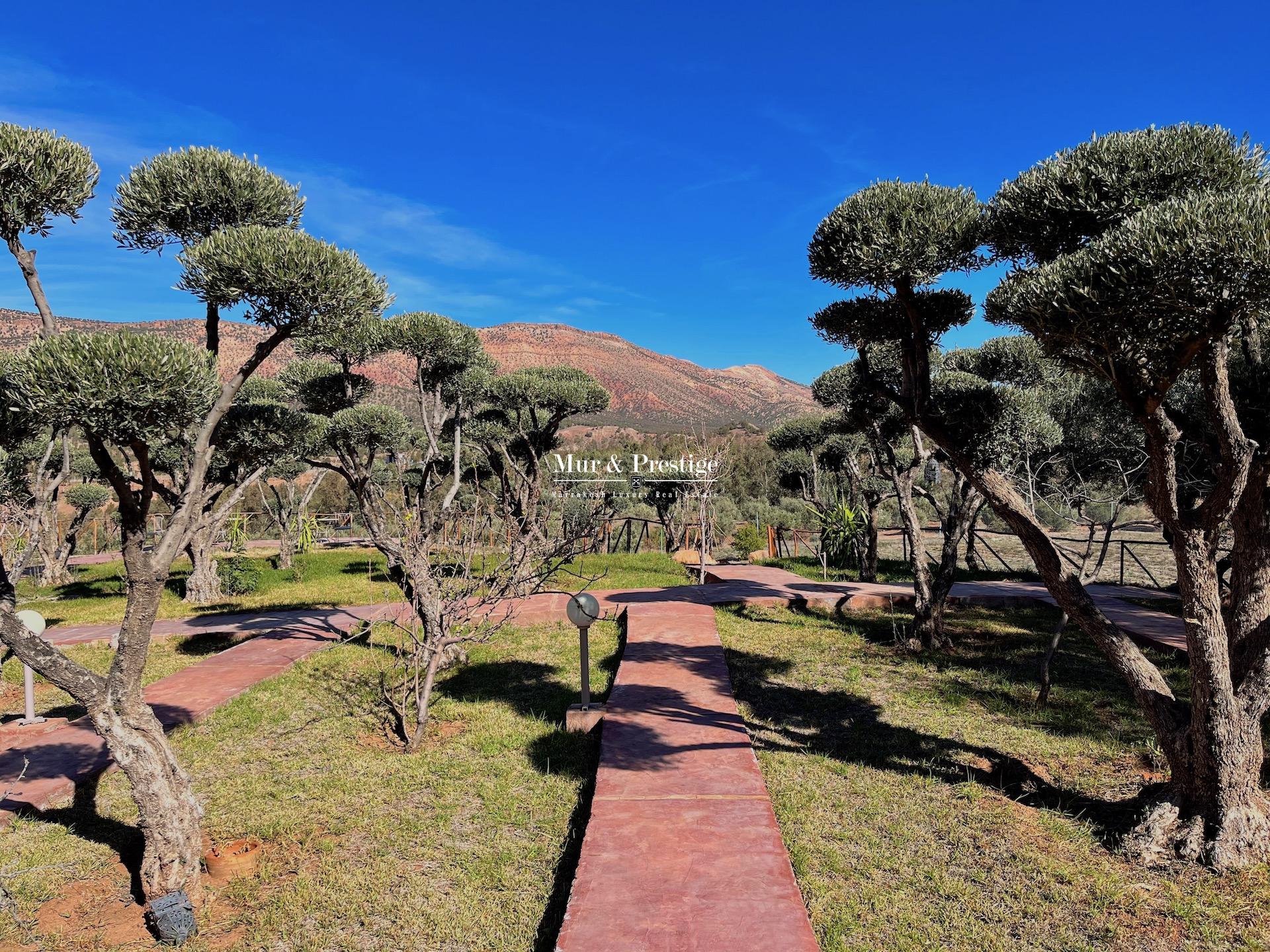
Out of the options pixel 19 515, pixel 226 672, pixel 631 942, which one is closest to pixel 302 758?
pixel 226 672

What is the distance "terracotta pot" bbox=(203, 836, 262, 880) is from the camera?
387cm

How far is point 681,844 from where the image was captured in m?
3.70

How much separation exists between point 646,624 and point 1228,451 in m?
6.49

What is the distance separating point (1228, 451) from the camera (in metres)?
3.78

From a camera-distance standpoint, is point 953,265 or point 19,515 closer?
point 953,265

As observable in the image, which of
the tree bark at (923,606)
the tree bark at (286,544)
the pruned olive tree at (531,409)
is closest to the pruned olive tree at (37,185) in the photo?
the tree bark at (923,606)

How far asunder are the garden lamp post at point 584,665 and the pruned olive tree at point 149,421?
8.59ft

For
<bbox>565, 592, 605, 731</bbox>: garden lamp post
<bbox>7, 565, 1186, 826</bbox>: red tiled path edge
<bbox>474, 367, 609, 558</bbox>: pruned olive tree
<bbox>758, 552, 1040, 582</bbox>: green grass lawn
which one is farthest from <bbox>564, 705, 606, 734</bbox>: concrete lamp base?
<bbox>758, 552, 1040, 582</bbox>: green grass lawn

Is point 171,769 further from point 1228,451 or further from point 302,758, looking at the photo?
point 1228,451

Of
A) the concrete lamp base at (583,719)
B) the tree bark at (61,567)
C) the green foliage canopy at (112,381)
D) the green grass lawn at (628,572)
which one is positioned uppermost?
the green foliage canopy at (112,381)

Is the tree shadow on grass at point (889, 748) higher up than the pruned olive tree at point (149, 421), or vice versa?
the pruned olive tree at point (149, 421)

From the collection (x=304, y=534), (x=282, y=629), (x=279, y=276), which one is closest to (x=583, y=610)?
(x=279, y=276)

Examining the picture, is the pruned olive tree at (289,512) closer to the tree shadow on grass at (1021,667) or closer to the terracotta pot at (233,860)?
A: the tree shadow on grass at (1021,667)

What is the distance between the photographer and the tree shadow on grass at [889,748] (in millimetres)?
4391
